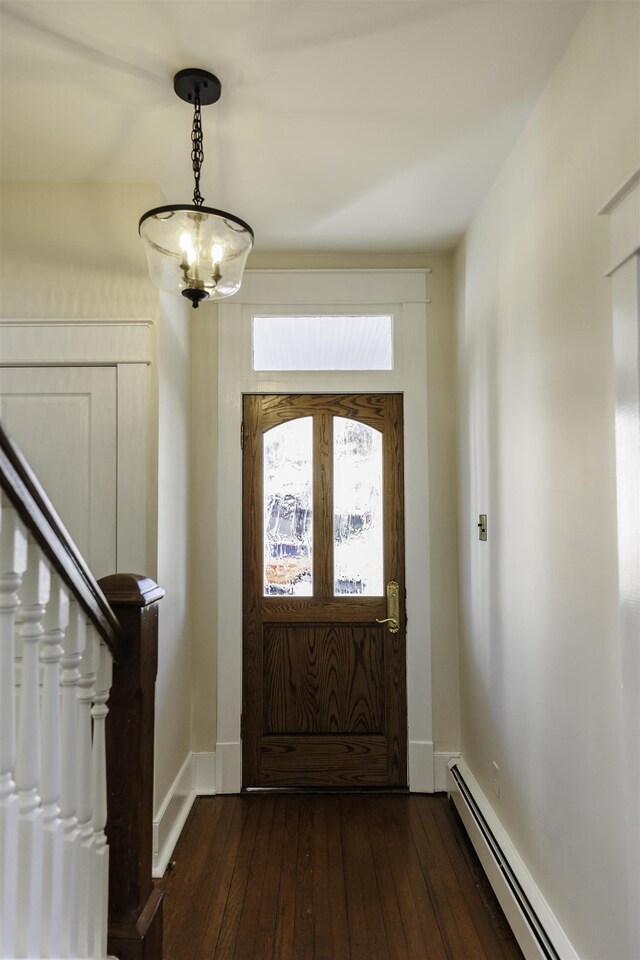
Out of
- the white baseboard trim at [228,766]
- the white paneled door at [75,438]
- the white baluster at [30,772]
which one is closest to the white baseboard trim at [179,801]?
the white baseboard trim at [228,766]

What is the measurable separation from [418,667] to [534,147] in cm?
243

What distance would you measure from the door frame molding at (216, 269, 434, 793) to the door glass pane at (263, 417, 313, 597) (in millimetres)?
158

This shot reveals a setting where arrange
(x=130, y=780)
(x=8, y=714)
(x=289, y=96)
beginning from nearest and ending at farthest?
(x=8, y=714) → (x=130, y=780) → (x=289, y=96)

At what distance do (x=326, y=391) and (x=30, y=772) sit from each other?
8.52 ft

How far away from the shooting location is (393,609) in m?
3.41

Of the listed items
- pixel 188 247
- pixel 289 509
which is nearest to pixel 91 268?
pixel 188 247

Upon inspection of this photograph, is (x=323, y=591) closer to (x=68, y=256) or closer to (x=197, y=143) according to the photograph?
(x=68, y=256)

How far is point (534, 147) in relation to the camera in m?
2.21

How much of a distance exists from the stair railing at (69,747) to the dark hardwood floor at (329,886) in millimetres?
948

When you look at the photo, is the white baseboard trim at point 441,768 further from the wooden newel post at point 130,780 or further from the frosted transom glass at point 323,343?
the wooden newel post at point 130,780

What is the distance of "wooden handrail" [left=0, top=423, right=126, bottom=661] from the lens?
0.95 meters

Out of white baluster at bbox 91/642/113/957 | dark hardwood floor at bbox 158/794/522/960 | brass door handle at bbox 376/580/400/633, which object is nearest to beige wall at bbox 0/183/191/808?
dark hardwood floor at bbox 158/794/522/960

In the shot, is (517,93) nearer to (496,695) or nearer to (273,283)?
(273,283)

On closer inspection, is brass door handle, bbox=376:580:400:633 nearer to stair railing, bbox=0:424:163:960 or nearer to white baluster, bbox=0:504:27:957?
stair railing, bbox=0:424:163:960
